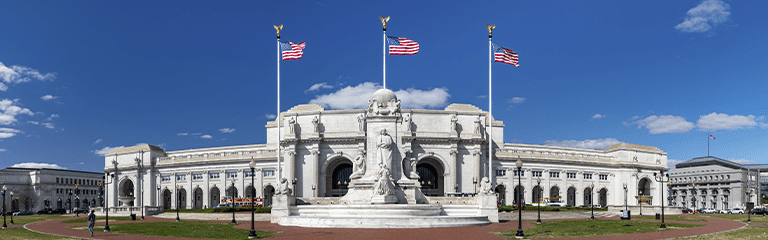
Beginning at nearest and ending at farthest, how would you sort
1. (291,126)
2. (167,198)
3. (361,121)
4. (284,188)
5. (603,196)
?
(284,188) → (361,121) → (291,126) → (603,196) → (167,198)

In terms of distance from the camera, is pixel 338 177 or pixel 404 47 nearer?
pixel 404 47

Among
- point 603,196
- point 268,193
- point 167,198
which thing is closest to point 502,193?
point 603,196

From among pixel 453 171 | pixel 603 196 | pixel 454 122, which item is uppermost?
pixel 454 122

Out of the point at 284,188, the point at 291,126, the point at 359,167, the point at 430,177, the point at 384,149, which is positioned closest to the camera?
the point at 384,149

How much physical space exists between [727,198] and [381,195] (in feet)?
447

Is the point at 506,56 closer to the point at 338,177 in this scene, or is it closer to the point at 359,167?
the point at 359,167

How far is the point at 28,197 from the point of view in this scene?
134 metres

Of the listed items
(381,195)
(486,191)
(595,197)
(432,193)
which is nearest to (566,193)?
(595,197)

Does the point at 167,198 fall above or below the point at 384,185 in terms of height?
below

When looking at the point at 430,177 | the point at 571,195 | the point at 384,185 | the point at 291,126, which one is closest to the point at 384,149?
the point at 384,185

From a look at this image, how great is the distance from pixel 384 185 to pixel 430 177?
195 feet

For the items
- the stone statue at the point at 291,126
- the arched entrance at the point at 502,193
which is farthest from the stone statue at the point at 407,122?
the arched entrance at the point at 502,193

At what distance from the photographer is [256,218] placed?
169 ft

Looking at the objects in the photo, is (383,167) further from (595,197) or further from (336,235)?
(595,197)
